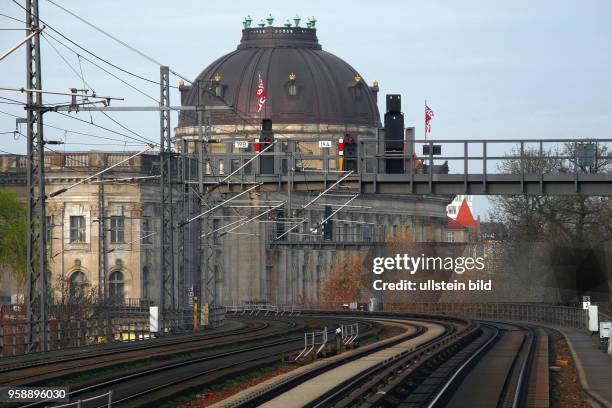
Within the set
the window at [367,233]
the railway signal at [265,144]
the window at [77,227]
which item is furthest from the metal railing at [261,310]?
the railway signal at [265,144]

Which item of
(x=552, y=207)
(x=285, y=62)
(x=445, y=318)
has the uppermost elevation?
(x=285, y=62)

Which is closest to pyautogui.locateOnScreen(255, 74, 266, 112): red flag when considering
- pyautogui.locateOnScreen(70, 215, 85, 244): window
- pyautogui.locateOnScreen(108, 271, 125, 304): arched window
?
pyautogui.locateOnScreen(108, 271, 125, 304): arched window

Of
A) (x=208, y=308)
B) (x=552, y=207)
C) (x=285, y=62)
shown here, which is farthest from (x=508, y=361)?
(x=285, y=62)

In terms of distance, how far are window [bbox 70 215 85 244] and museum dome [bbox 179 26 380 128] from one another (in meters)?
49.5

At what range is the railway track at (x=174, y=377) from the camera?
115ft

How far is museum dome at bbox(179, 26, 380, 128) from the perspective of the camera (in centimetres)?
18325

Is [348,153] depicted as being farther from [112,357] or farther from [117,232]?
[117,232]

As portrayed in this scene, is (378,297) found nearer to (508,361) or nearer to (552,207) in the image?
(552,207)

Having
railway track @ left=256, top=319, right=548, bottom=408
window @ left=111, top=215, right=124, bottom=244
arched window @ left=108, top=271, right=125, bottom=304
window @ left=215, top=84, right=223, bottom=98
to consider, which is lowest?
railway track @ left=256, top=319, right=548, bottom=408

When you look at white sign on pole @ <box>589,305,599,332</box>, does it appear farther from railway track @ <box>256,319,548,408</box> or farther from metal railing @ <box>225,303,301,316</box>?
metal railing @ <box>225,303,301,316</box>

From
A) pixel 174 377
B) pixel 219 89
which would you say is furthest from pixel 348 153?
pixel 219 89

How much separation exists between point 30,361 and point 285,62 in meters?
143

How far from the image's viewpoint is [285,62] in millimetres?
187625

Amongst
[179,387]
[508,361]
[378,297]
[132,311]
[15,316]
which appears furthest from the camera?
[378,297]
